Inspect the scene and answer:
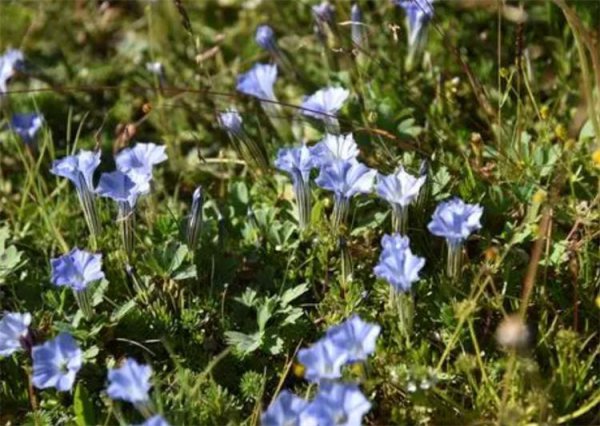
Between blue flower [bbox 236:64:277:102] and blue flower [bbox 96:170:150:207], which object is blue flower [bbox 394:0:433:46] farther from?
blue flower [bbox 96:170:150:207]

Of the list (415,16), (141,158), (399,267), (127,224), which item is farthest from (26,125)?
(399,267)

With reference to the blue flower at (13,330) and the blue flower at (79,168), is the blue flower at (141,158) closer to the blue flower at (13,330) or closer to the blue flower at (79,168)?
the blue flower at (79,168)

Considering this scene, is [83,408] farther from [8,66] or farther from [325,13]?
[325,13]

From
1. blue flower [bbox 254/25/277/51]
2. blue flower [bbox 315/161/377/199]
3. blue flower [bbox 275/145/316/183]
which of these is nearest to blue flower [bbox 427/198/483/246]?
blue flower [bbox 315/161/377/199]

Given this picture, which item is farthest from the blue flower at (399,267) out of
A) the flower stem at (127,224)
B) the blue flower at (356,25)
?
the blue flower at (356,25)

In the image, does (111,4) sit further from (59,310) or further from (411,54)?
(59,310)

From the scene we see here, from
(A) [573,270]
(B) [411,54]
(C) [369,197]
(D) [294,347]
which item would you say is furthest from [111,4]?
(A) [573,270]
